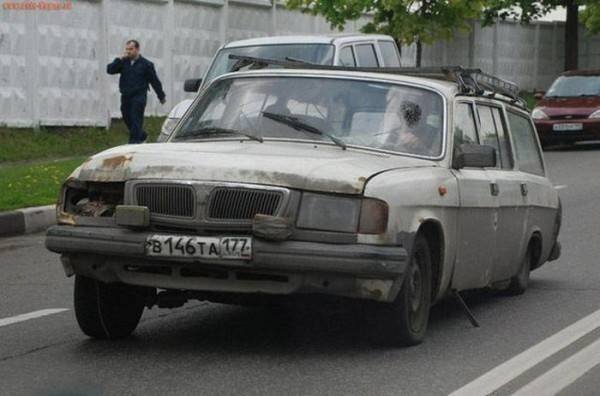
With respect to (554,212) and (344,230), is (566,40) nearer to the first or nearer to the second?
(554,212)

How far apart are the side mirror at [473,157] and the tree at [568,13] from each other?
36265 millimetres

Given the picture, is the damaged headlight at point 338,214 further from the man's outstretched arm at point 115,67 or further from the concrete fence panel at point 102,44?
the concrete fence panel at point 102,44

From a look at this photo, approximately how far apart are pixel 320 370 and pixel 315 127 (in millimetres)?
1800

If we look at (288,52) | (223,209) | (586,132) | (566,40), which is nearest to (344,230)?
(223,209)

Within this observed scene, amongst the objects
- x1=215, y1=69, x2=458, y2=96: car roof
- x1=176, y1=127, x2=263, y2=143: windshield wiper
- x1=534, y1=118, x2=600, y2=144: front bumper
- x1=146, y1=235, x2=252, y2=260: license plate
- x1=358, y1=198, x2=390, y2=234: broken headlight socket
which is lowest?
x1=534, y1=118, x2=600, y2=144: front bumper

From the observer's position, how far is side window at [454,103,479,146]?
376 inches

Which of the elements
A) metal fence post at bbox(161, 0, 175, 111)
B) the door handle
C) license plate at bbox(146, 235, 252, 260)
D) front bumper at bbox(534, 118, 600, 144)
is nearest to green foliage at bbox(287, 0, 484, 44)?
front bumper at bbox(534, 118, 600, 144)

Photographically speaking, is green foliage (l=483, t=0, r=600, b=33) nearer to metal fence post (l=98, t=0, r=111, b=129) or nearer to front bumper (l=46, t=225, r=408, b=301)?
metal fence post (l=98, t=0, r=111, b=129)

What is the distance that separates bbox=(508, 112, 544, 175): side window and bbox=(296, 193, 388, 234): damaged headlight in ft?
9.83

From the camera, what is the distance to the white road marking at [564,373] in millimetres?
7234

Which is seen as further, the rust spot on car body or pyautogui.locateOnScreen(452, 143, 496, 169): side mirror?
pyautogui.locateOnScreen(452, 143, 496, 169): side mirror

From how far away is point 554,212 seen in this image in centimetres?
1153

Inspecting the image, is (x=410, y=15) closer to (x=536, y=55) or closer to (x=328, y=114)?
(x=536, y=55)

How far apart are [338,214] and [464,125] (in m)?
2.06
